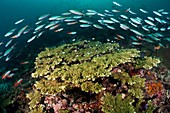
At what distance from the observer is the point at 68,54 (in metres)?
7.07

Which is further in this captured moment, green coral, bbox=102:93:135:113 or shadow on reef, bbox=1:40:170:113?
shadow on reef, bbox=1:40:170:113

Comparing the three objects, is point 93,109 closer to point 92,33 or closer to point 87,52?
point 87,52

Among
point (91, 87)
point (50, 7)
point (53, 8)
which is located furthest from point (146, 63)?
point (50, 7)

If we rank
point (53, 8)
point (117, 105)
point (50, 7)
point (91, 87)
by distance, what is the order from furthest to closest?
1. point (50, 7)
2. point (53, 8)
3. point (91, 87)
4. point (117, 105)

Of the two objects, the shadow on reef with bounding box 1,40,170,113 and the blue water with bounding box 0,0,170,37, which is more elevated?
the shadow on reef with bounding box 1,40,170,113

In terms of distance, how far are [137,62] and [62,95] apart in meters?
2.56

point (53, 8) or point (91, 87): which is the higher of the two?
point (91, 87)

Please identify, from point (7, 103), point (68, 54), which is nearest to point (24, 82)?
point (7, 103)

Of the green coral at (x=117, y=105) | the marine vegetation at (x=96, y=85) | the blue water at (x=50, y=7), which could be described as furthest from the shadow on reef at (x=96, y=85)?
the blue water at (x=50, y=7)

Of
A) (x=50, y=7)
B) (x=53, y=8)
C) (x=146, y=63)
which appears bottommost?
(x=50, y=7)

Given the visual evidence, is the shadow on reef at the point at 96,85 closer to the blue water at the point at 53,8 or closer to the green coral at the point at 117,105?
the green coral at the point at 117,105

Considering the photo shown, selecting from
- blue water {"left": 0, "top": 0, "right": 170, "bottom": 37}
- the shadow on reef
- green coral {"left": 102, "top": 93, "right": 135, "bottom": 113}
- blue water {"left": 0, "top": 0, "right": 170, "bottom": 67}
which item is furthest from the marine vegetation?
blue water {"left": 0, "top": 0, "right": 170, "bottom": 37}

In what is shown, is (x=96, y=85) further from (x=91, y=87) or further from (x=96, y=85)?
(x=91, y=87)

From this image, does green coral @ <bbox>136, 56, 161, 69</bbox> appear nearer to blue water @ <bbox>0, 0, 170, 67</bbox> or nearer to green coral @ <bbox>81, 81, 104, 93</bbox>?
green coral @ <bbox>81, 81, 104, 93</bbox>
